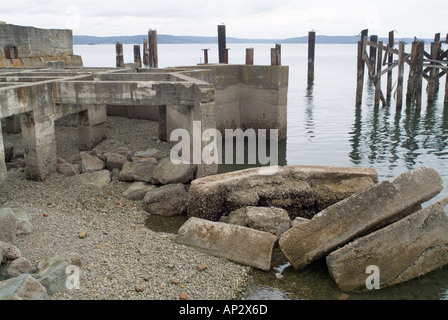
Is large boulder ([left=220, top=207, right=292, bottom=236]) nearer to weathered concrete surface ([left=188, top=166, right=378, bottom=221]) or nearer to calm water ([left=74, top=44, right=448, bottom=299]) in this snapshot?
weathered concrete surface ([left=188, top=166, right=378, bottom=221])

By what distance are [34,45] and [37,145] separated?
40.6ft

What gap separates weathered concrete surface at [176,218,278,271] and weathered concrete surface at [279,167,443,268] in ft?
1.02

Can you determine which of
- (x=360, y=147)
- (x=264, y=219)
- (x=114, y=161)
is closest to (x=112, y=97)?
(x=114, y=161)

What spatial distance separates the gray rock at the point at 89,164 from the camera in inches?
432

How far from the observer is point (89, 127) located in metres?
Answer: 12.8

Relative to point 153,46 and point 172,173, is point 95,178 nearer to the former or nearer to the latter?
point 172,173

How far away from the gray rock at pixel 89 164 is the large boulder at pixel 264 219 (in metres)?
4.05

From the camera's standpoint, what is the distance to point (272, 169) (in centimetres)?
949

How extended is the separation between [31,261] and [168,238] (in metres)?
2.27

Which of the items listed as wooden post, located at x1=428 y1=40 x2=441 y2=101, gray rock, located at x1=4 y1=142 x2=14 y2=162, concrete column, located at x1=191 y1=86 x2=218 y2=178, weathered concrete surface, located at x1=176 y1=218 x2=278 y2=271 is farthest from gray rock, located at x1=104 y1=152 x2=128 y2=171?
wooden post, located at x1=428 y1=40 x2=441 y2=101

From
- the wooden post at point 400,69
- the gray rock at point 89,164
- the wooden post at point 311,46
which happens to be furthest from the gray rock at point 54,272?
the wooden post at point 311,46

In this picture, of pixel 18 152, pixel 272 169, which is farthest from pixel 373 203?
pixel 18 152
